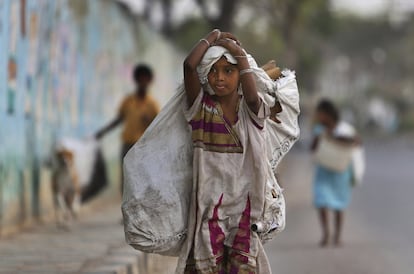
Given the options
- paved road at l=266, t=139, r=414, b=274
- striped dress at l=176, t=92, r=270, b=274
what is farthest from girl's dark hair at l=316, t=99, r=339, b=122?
striped dress at l=176, t=92, r=270, b=274

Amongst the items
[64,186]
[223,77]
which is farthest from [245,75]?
[64,186]

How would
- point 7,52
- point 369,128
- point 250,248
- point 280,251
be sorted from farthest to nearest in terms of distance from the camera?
point 369,128, point 280,251, point 7,52, point 250,248

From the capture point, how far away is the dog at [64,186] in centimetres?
1048

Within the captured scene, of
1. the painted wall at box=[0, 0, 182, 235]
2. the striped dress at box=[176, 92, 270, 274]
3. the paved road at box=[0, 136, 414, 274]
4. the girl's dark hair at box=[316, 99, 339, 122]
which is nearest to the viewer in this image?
the striped dress at box=[176, 92, 270, 274]

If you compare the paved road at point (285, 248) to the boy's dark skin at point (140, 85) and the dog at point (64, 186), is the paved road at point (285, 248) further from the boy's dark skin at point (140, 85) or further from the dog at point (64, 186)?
the boy's dark skin at point (140, 85)

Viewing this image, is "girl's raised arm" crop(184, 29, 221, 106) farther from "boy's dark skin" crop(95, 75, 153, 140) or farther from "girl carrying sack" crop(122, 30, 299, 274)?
"boy's dark skin" crop(95, 75, 153, 140)

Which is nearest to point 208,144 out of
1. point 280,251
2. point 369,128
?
point 280,251

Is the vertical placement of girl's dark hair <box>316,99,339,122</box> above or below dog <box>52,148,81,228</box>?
above

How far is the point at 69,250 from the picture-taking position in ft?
28.8

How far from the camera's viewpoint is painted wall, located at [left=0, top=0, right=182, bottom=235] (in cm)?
977

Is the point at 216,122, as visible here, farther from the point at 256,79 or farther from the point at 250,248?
the point at 250,248

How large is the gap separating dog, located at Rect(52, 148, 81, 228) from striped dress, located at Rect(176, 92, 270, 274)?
5300 mm

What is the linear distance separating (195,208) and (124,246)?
3.84 meters

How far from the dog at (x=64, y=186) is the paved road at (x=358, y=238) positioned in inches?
82.3
